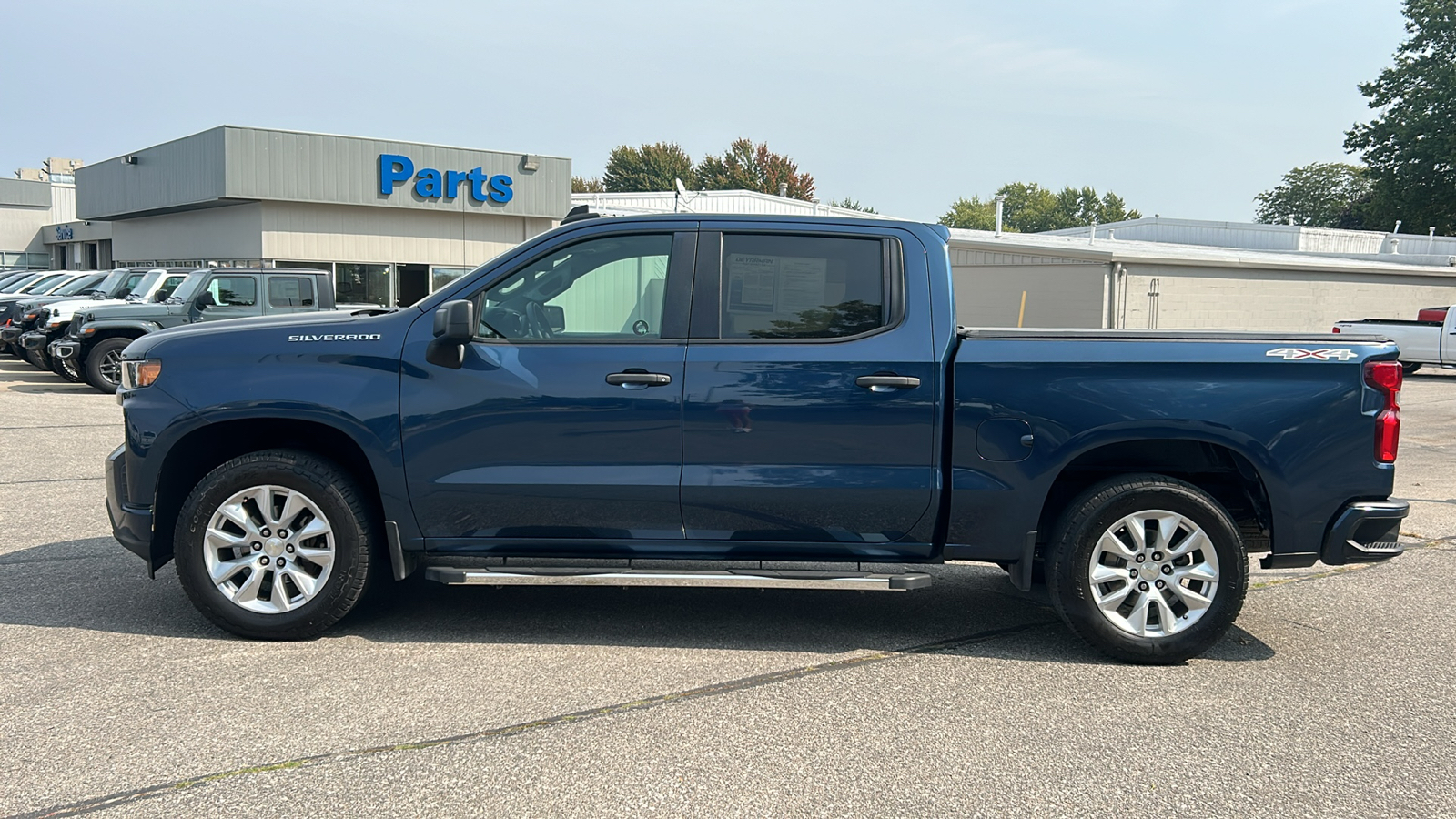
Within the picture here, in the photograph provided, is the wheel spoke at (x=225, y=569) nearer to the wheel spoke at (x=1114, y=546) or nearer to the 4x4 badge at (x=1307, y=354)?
the wheel spoke at (x=1114, y=546)

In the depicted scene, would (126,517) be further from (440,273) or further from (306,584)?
(440,273)

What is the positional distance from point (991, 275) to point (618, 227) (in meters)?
27.7

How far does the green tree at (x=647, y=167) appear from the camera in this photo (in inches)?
3382

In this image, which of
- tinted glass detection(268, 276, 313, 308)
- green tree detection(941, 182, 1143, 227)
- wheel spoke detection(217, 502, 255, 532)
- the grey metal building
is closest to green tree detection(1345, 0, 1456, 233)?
the grey metal building

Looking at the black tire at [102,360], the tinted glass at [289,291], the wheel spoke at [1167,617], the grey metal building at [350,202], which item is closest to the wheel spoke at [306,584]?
the wheel spoke at [1167,617]

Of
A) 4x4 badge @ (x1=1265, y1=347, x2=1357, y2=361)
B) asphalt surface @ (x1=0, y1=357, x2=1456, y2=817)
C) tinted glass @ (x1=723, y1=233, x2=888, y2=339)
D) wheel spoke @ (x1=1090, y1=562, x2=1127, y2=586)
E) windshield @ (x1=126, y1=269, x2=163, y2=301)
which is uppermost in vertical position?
windshield @ (x1=126, y1=269, x2=163, y2=301)

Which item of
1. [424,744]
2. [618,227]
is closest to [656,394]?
[618,227]

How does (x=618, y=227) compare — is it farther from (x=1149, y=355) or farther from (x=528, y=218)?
(x=528, y=218)

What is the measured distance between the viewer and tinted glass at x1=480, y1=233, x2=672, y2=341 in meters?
5.20

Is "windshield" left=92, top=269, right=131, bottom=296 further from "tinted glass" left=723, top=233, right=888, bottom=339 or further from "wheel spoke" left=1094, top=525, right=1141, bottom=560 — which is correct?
"wheel spoke" left=1094, top=525, right=1141, bottom=560

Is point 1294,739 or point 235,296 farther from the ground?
point 235,296

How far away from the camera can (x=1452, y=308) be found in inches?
1006

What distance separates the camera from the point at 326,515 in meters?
5.13

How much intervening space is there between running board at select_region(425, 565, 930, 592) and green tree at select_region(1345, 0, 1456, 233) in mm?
53308
